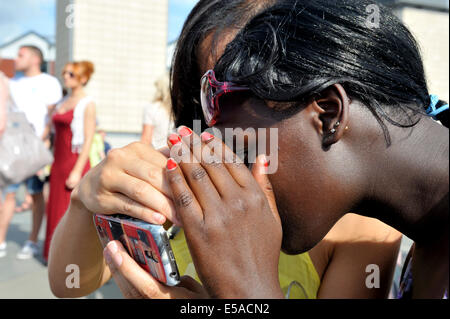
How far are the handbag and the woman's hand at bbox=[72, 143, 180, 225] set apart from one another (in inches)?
94.0

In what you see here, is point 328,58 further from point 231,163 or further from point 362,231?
point 362,231

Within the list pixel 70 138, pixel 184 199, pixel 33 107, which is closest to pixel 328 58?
pixel 184 199

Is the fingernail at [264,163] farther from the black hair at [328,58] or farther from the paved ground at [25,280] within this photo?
the paved ground at [25,280]

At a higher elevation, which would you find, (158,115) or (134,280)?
(158,115)

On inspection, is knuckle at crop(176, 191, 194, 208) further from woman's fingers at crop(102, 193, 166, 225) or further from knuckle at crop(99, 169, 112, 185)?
knuckle at crop(99, 169, 112, 185)

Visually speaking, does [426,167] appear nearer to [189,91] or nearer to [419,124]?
[419,124]

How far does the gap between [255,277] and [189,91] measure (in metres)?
0.87

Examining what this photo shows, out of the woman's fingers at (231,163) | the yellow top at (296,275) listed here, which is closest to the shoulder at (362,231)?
the yellow top at (296,275)

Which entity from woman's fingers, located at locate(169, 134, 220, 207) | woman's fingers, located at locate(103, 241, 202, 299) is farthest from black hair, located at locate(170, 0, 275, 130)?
woman's fingers, located at locate(103, 241, 202, 299)

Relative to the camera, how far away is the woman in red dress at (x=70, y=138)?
488 centimetres

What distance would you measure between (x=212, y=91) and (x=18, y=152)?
2715 millimetres

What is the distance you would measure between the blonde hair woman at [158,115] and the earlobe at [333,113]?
379cm

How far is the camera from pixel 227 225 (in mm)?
1072

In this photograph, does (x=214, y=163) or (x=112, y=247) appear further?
(x=112, y=247)
